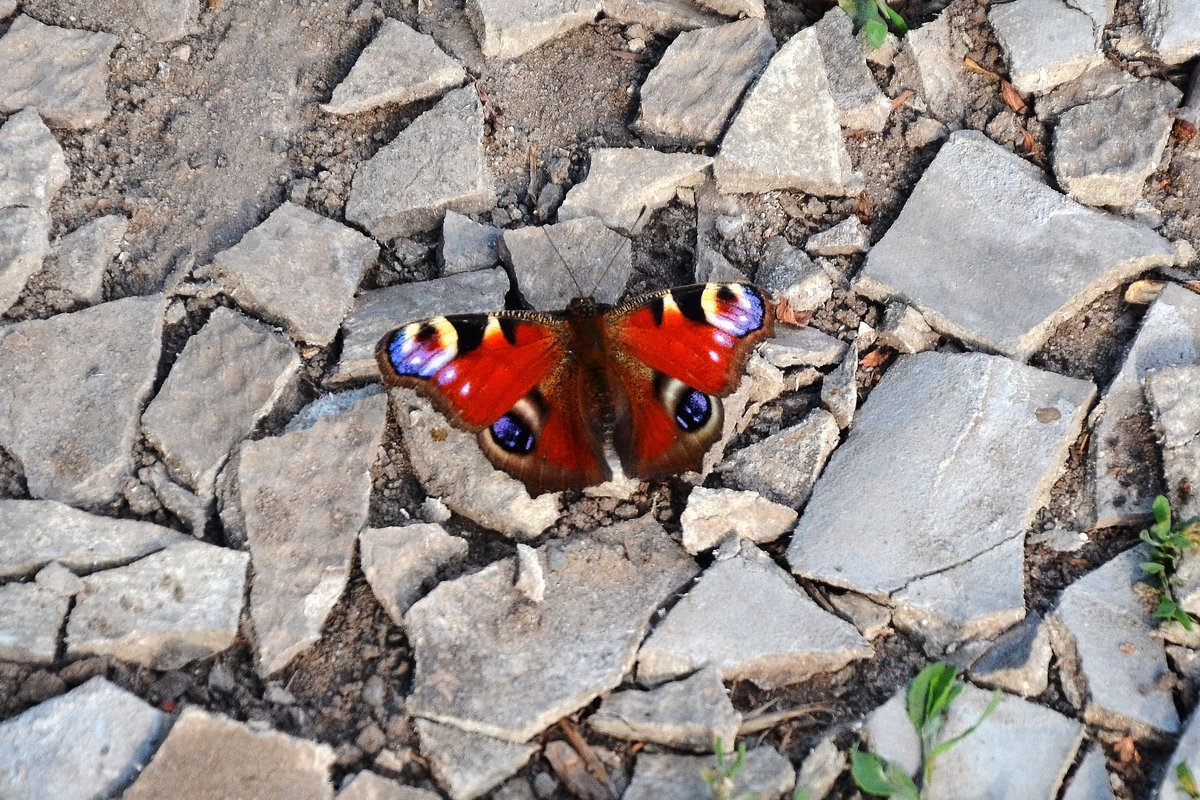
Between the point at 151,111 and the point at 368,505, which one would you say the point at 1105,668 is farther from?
the point at 151,111

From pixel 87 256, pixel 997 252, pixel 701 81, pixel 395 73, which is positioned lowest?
pixel 997 252

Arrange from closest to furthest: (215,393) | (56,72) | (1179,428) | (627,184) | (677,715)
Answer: (677,715)
(1179,428)
(215,393)
(627,184)
(56,72)

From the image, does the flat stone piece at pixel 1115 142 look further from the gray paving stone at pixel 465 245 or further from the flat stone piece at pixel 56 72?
the flat stone piece at pixel 56 72

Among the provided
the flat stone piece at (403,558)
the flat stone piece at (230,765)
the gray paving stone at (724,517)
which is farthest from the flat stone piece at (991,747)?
the flat stone piece at (230,765)

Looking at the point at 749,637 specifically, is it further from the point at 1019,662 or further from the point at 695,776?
the point at 1019,662

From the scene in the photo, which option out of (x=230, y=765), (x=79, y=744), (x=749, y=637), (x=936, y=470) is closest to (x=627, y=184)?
(x=936, y=470)

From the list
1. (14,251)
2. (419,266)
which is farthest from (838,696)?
(14,251)
